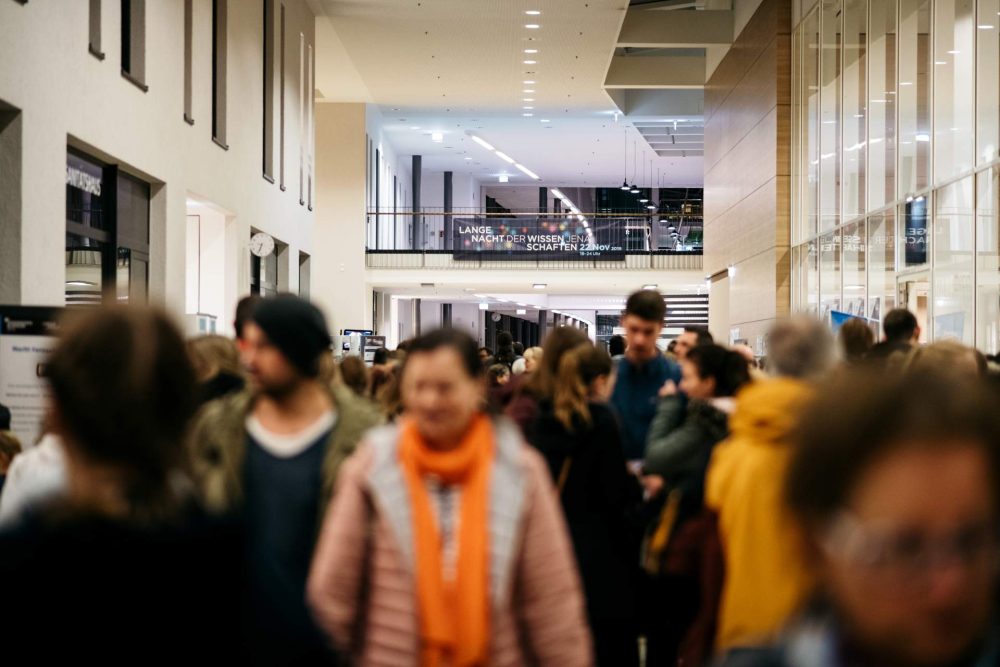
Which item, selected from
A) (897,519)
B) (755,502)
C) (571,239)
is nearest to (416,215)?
(571,239)

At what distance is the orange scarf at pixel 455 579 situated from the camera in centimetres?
261

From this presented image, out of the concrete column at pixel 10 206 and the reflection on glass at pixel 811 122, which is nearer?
the concrete column at pixel 10 206

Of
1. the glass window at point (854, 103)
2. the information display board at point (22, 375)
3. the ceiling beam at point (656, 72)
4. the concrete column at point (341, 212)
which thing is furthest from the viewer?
the concrete column at point (341, 212)

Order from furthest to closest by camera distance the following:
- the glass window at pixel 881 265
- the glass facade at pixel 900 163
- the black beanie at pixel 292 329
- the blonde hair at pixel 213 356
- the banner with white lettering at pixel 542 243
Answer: the banner with white lettering at pixel 542 243 → the glass window at pixel 881 265 → the glass facade at pixel 900 163 → the blonde hair at pixel 213 356 → the black beanie at pixel 292 329

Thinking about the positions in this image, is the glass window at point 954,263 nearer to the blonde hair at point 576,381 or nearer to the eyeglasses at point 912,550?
the blonde hair at point 576,381

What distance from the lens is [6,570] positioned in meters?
1.67

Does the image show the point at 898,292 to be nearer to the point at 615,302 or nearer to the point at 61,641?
the point at 61,641

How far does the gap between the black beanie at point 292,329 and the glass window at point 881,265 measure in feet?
38.6

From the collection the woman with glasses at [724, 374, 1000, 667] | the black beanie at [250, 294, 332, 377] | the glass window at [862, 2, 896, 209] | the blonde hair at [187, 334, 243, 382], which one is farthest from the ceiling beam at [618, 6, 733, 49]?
the woman with glasses at [724, 374, 1000, 667]

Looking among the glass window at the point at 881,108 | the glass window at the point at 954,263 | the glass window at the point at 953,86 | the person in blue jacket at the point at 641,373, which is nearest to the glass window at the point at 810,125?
the glass window at the point at 881,108

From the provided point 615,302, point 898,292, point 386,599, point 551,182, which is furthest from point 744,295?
point 551,182

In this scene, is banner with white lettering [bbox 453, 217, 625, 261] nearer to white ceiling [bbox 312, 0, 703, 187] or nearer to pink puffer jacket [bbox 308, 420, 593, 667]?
white ceiling [bbox 312, 0, 703, 187]

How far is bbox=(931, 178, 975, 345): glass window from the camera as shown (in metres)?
11.6

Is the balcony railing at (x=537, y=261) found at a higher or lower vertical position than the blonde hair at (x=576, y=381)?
higher
